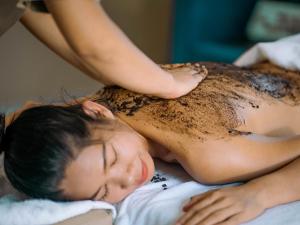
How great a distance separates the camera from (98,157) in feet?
3.15

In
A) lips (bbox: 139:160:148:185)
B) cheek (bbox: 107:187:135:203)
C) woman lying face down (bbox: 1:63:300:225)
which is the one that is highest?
woman lying face down (bbox: 1:63:300:225)

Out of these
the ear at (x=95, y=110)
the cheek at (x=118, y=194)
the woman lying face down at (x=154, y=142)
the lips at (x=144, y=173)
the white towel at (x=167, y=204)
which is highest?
the ear at (x=95, y=110)

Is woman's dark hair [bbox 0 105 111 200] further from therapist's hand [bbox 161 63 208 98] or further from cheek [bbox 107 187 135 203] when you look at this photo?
therapist's hand [bbox 161 63 208 98]

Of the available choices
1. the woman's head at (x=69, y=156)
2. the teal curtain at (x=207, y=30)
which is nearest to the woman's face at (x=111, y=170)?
the woman's head at (x=69, y=156)

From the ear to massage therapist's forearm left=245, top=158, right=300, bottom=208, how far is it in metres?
0.37

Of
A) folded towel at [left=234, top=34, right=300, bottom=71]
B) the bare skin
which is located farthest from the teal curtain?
the bare skin

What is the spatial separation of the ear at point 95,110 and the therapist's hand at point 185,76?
158 millimetres

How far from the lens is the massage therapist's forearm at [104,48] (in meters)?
0.78

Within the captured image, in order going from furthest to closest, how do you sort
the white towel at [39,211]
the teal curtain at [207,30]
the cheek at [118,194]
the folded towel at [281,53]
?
the teal curtain at [207,30], the folded towel at [281,53], the cheek at [118,194], the white towel at [39,211]

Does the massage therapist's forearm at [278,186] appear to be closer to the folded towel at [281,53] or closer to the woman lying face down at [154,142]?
the woman lying face down at [154,142]

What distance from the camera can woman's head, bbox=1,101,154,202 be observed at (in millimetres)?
917

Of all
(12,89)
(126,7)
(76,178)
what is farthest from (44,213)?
(126,7)

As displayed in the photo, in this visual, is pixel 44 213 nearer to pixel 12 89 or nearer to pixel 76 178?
pixel 76 178

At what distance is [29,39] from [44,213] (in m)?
1.85
